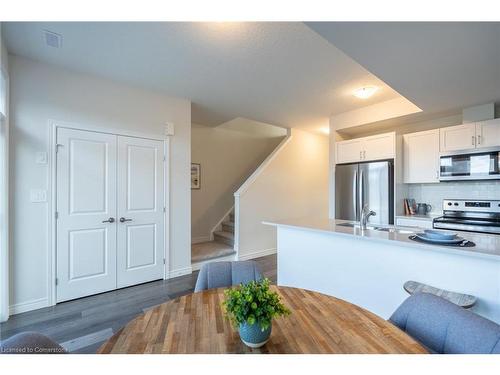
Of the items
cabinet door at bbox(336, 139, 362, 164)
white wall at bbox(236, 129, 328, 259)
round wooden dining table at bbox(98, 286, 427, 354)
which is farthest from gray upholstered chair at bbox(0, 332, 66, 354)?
cabinet door at bbox(336, 139, 362, 164)

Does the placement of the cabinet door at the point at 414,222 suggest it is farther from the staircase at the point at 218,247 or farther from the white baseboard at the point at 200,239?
the white baseboard at the point at 200,239

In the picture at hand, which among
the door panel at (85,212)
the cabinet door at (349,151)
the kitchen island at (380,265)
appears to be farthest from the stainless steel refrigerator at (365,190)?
the door panel at (85,212)

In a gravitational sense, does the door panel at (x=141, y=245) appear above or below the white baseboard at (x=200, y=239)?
above

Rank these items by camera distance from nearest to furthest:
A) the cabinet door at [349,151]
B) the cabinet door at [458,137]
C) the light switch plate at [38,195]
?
the light switch plate at [38,195], the cabinet door at [458,137], the cabinet door at [349,151]

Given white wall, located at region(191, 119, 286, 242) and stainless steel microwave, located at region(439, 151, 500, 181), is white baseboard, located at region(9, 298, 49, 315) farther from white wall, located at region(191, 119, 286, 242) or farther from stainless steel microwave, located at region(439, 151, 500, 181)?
stainless steel microwave, located at region(439, 151, 500, 181)

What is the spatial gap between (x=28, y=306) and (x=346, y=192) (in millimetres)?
4445

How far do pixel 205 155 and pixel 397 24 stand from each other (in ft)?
14.5

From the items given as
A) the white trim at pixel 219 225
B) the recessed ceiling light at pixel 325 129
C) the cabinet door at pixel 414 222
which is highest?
the recessed ceiling light at pixel 325 129

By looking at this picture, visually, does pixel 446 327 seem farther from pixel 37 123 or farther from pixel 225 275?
pixel 37 123

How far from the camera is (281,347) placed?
35.5 inches

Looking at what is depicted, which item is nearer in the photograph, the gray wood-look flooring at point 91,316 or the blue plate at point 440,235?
the blue plate at point 440,235

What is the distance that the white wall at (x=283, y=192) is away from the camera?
461 cm

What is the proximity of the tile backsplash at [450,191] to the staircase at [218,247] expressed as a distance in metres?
3.24

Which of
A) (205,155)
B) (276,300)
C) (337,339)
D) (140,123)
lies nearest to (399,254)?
(337,339)
